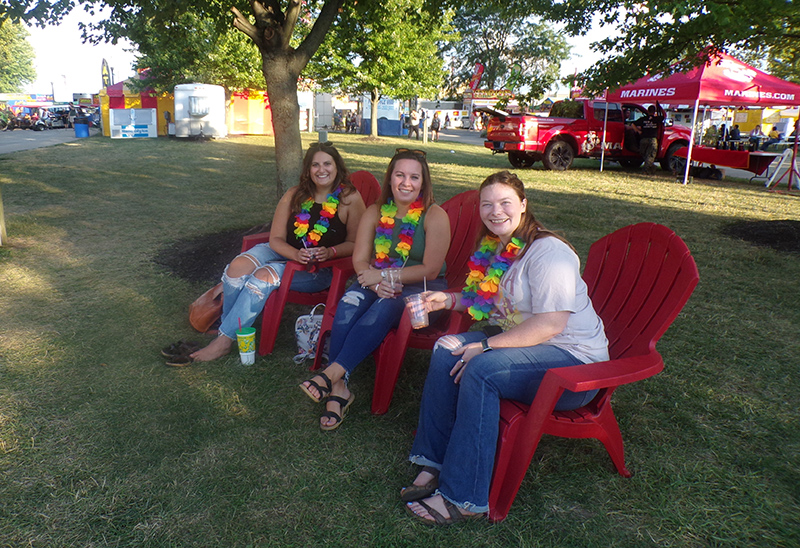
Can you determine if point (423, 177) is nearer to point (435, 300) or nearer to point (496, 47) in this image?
point (435, 300)

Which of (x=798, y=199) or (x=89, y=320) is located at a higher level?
(x=798, y=199)

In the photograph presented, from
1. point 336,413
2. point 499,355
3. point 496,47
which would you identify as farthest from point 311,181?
point 496,47

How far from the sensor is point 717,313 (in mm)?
4258

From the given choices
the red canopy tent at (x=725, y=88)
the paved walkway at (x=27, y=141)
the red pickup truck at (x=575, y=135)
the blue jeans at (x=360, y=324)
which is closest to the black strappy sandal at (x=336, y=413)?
the blue jeans at (x=360, y=324)

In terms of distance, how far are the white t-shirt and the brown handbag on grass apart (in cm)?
223

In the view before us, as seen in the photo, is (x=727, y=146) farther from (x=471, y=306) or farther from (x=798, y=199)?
(x=471, y=306)

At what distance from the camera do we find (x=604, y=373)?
1.99 metres

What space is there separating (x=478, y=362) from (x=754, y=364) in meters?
2.35

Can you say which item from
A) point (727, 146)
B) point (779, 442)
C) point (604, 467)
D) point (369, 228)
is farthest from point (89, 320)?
point (727, 146)

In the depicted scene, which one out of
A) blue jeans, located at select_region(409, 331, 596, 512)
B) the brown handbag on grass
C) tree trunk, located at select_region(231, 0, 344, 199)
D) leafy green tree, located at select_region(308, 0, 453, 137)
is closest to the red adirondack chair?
blue jeans, located at select_region(409, 331, 596, 512)

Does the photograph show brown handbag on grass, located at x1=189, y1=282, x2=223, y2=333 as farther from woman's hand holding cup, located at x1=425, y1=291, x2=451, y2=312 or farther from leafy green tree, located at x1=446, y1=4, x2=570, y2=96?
leafy green tree, located at x1=446, y1=4, x2=570, y2=96

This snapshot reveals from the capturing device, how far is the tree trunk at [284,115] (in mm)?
5285

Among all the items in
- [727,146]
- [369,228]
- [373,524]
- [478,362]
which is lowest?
[373,524]

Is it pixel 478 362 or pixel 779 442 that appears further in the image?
pixel 779 442
